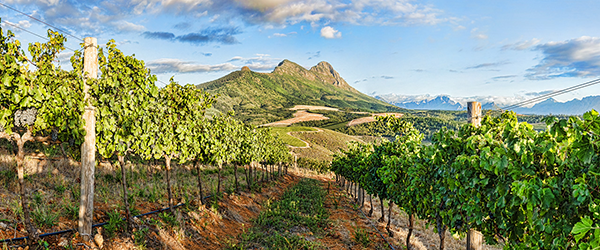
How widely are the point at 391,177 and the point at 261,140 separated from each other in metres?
20.2

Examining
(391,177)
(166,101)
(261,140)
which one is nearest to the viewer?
(391,177)

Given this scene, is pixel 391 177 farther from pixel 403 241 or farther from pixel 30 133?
pixel 30 133

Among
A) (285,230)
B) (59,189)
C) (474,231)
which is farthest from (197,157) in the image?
(474,231)

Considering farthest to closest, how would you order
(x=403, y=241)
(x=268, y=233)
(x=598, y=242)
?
(x=403, y=241)
(x=268, y=233)
(x=598, y=242)

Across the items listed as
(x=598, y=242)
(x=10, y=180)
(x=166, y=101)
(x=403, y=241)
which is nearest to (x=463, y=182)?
(x=598, y=242)

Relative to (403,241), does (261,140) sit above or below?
above

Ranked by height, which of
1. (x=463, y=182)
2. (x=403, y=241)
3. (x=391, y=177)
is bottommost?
(x=403, y=241)

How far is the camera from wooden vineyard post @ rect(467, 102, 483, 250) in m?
7.51

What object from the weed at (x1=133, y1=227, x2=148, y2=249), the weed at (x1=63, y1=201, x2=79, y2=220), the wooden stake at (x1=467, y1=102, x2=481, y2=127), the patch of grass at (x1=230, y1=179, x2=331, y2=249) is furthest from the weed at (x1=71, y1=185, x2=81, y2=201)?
the wooden stake at (x1=467, y1=102, x2=481, y2=127)

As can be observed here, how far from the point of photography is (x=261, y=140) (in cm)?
2939

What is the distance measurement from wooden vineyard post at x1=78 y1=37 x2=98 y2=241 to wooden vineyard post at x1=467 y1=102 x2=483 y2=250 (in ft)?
32.3

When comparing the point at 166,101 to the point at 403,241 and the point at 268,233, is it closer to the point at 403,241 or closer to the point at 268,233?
the point at 268,233

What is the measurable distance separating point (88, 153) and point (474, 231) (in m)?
10.2

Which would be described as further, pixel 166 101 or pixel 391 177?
pixel 166 101
